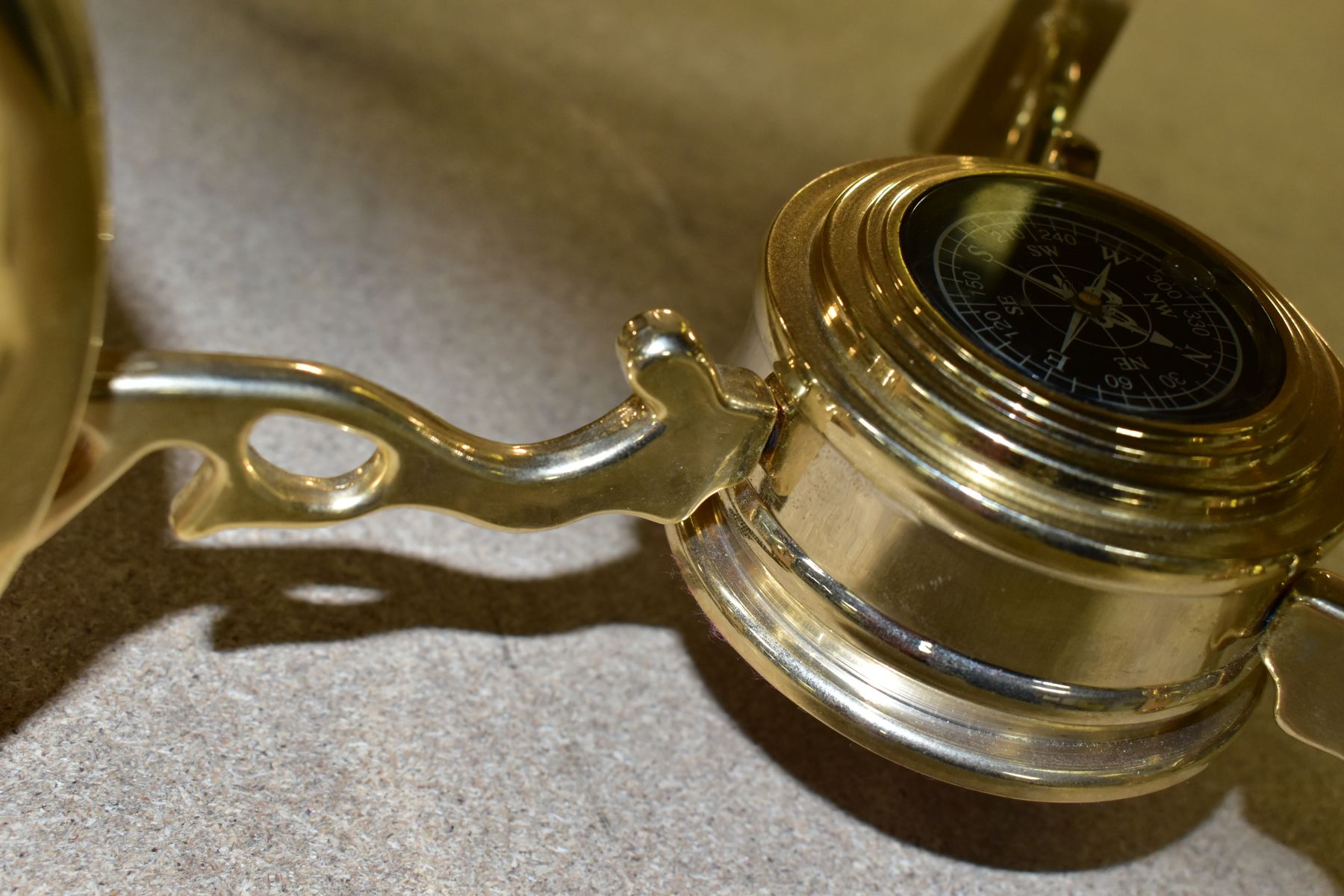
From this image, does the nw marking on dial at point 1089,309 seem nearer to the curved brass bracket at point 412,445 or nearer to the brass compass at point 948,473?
the brass compass at point 948,473

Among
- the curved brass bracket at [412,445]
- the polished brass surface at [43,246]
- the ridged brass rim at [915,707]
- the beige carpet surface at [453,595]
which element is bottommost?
the beige carpet surface at [453,595]

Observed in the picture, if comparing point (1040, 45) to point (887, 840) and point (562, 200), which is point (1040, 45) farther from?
point (887, 840)

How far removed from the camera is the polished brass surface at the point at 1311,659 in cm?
52

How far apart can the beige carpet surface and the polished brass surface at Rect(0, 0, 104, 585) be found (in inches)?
6.7

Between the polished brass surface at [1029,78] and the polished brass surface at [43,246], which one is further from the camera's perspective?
the polished brass surface at [1029,78]

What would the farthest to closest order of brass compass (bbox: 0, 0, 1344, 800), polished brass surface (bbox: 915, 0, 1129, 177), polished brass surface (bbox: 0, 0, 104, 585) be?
polished brass surface (bbox: 915, 0, 1129, 177)
brass compass (bbox: 0, 0, 1344, 800)
polished brass surface (bbox: 0, 0, 104, 585)

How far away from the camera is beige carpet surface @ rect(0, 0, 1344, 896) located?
561 mm

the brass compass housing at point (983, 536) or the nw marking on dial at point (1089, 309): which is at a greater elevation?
the nw marking on dial at point (1089, 309)

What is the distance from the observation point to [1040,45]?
0.97 metres

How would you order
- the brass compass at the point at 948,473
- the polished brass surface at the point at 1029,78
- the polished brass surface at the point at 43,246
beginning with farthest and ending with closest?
the polished brass surface at the point at 1029,78, the brass compass at the point at 948,473, the polished brass surface at the point at 43,246

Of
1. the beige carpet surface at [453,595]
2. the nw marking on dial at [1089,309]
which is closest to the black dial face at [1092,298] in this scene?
the nw marking on dial at [1089,309]

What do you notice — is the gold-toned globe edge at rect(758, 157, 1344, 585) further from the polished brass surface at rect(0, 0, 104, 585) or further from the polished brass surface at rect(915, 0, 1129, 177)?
the polished brass surface at rect(915, 0, 1129, 177)

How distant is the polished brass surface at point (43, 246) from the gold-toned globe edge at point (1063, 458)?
263 millimetres

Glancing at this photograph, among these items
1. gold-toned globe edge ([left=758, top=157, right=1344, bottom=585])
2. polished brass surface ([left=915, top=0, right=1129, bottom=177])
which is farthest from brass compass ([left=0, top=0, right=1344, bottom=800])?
polished brass surface ([left=915, top=0, right=1129, bottom=177])
